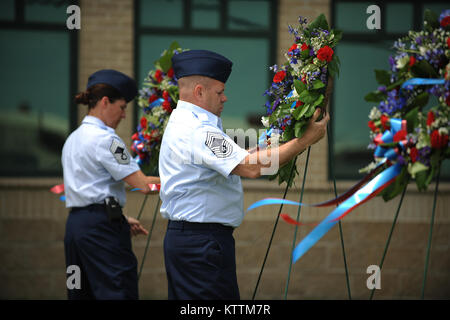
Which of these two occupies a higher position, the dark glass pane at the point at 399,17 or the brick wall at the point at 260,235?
the dark glass pane at the point at 399,17

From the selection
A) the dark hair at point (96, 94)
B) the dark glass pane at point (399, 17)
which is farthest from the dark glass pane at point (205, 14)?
the dark hair at point (96, 94)

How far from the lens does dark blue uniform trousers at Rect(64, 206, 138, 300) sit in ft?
13.9

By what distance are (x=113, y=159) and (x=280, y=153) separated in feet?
4.61

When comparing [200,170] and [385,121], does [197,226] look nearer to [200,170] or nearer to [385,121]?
[200,170]

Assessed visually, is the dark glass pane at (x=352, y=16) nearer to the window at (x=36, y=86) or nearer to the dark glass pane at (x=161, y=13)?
the dark glass pane at (x=161, y=13)

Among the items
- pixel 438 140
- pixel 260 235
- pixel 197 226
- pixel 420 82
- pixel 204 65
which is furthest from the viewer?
pixel 260 235

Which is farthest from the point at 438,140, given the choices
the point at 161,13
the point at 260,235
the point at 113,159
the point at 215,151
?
the point at 161,13

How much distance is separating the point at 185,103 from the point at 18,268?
3.75 metres

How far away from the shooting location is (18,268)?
6.55 meters

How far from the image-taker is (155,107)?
473 cm

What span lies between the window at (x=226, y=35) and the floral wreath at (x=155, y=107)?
179cm

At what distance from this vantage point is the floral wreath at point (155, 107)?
4613 mm
